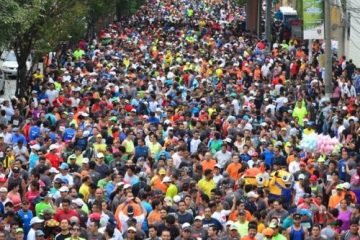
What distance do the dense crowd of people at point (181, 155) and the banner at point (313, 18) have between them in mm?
1386

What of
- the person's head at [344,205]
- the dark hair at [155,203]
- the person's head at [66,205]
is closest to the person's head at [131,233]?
the person's head at [66,205]

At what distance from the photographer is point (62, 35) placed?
36.3 meters

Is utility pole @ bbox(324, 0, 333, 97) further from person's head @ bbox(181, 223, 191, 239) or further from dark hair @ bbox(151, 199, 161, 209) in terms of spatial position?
person's head @ bbox(181, 223, 191, 239)

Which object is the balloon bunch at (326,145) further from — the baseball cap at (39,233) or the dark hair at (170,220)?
the baseball cap at (39,233)

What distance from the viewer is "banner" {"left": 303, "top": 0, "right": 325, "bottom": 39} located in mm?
33062

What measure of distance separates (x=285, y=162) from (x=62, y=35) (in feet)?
54.5

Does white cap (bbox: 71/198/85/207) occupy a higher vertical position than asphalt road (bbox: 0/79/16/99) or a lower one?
higher

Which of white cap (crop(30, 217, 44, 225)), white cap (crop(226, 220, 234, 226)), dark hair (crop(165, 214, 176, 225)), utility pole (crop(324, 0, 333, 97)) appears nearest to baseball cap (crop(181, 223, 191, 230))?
dark hair (crop(165, 214, 176, 225))

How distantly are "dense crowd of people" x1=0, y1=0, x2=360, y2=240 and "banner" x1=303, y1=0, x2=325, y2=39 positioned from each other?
4.55 feet

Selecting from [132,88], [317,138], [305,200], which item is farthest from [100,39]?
[305,200]

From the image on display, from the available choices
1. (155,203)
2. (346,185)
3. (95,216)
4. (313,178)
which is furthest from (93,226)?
(313,178)

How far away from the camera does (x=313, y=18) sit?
109ft

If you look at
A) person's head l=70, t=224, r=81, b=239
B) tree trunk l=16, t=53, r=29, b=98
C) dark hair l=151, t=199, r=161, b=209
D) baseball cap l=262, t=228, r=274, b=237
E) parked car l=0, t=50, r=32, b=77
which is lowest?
parked car l=0, t=50, r=32, b=77

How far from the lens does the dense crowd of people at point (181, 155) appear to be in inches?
645
